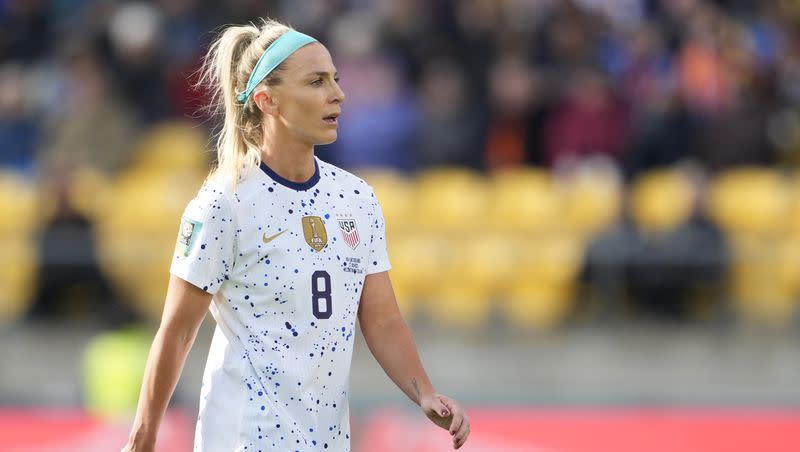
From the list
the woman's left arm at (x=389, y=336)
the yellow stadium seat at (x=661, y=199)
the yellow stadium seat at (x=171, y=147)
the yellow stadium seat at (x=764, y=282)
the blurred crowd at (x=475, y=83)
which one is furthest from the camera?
the yellow stadium seat at (x=171, y=147)

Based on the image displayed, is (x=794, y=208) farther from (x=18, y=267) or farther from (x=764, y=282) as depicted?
(x=18, y=267)

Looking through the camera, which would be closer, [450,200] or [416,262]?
[416,262]

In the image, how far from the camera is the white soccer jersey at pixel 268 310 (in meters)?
3.67

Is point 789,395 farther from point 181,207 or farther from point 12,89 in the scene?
point 12,89

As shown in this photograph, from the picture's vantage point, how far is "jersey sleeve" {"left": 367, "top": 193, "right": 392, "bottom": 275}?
12.8 ft

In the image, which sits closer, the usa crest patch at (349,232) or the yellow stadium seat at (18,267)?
the usa crest patch at (349,232)

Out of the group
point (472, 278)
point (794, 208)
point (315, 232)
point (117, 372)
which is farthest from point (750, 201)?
point (315, 232)

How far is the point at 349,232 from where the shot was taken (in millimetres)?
3836

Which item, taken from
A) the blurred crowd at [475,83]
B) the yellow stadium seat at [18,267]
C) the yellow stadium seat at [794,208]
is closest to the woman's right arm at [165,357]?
the yellow stadium seat at [18,267]

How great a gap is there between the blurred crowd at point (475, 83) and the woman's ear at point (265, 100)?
6622mm

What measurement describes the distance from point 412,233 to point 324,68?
6.60 meters

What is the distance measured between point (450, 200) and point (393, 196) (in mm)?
495

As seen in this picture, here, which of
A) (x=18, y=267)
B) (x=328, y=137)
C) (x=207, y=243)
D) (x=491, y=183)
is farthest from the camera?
(x=491, y=183)

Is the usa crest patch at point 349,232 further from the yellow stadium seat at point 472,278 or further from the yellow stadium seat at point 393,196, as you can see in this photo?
the yellow stadium seat at point 393,196
